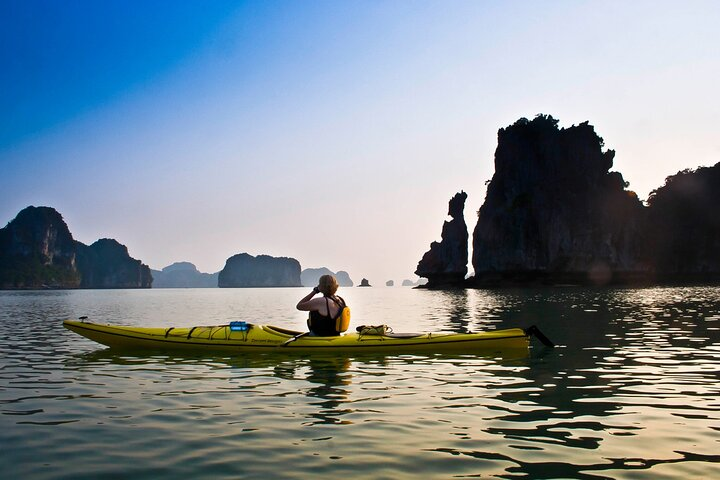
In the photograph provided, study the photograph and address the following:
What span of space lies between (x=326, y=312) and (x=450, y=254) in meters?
101

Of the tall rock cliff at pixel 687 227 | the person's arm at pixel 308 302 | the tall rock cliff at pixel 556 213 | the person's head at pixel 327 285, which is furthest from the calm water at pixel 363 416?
the tall rock cliff at pixel 687 227

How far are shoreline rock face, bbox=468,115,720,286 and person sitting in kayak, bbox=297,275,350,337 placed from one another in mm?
89059

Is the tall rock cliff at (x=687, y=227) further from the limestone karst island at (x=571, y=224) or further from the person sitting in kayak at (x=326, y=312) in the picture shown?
the person sitting in kayak at (x=326, y=312)

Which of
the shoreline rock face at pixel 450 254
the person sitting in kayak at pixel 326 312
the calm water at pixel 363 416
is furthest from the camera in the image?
the shoreline rock face at pixel 450 254

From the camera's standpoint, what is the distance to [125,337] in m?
16.0

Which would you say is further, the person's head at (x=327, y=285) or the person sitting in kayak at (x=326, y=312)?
the person sitting in kayak at (x=326, y=312)

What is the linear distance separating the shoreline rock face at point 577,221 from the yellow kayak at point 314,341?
3433 inches

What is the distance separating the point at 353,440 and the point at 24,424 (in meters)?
4.56

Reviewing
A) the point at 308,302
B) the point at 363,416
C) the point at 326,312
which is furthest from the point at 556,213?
the point at 363,416

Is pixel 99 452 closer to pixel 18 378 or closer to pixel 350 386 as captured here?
pixel 350 386

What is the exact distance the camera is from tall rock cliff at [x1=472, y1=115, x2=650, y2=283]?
323 feet

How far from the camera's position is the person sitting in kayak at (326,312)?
13.8 m

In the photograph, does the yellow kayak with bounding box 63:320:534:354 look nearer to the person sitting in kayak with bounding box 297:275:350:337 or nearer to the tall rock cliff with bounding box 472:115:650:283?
the person sitting in kayak with bounding box 297:275:350:337

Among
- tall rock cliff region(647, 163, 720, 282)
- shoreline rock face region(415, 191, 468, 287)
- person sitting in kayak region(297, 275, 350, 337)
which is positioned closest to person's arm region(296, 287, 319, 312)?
person sitting in kayak region(297, 275, 350, 337)
